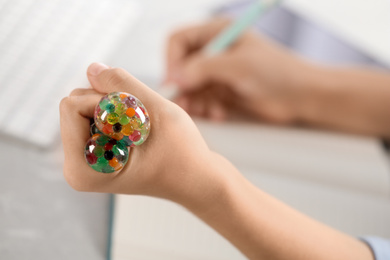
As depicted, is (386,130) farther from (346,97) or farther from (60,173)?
(60,173)

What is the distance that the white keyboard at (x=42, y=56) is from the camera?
32 centimetres

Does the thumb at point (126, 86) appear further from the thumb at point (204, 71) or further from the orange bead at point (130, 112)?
the thumb at point (204, 71)

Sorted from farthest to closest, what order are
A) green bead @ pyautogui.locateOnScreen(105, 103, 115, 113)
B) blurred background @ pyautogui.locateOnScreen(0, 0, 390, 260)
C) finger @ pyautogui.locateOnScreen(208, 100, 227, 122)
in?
1. finger @ pyautogui.locateOnScreen(208, 100, 227, 122)
2. blurred background @ pyautogui.locateOnScreen(0, 0, 390, 260)
3. green bead @ pyautogui.locateOnScreen(105, 103, 115, 113)

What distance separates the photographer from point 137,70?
0.45m

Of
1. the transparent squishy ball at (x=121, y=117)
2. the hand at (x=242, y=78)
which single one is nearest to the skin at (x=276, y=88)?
the hand at (x=242, y=78)

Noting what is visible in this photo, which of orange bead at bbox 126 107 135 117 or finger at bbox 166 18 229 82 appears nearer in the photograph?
orange bead at bbox 126 107 135 117

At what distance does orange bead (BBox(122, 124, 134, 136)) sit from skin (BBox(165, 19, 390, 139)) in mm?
257

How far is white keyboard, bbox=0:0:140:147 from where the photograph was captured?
0.32 metres

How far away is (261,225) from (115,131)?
0.09 metres

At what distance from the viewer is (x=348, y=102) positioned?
0.45 metres

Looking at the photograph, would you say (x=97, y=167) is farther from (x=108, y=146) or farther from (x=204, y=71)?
(x=204, y=71)

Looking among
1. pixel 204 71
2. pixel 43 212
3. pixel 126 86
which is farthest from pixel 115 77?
pixel 204 71

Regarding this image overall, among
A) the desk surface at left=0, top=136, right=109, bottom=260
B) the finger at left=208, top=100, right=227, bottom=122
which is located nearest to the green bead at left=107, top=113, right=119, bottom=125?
the desk surface at left=0, top=136, right=109, bottom=260

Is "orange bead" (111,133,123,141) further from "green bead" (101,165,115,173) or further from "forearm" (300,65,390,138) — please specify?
"forearm" (300,65,390,138)
